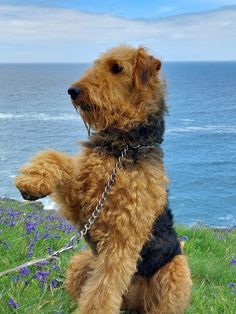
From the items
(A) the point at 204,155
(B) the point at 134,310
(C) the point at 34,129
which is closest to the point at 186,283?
(B) the point at 134,310

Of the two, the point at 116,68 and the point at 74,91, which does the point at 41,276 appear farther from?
the point at 116,68

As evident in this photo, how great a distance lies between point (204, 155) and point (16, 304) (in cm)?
5179

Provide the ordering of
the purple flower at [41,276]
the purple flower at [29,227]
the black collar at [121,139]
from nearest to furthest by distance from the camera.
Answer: the black collar at [121,139] < the purple flower at [41,276] < the purple flower at [29,227]

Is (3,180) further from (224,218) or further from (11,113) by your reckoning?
(11,113)

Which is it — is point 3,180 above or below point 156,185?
below

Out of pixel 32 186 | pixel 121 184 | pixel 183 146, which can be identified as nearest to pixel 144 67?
pixel 121 184

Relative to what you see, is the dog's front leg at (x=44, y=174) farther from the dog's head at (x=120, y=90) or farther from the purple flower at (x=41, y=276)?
the purple flower at (x=41, y=276)

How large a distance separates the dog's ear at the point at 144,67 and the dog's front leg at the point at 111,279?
1392 mm

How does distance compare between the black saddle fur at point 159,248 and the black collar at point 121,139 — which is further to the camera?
the black saddle fur at point 159,248

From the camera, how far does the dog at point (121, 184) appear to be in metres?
4.00

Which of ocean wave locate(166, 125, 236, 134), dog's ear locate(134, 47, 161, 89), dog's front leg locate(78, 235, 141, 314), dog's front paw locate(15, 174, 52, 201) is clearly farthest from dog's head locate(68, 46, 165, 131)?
ocean wave locate(166, 125, 236, 134)

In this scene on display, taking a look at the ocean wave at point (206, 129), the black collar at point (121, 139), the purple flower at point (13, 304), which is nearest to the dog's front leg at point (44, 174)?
the black collar at point (121, 139)

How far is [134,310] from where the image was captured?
15.7 feet

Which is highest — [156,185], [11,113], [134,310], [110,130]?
[110,130]
